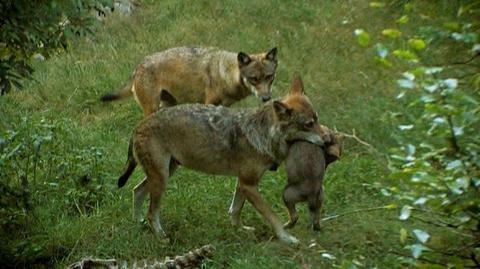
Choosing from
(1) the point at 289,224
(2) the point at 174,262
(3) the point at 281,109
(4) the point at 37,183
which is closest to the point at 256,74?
(4) the point at 37,183

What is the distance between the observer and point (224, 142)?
8.52 meters

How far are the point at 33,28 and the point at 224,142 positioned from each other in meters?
2.10

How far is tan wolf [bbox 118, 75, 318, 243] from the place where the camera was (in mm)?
8281

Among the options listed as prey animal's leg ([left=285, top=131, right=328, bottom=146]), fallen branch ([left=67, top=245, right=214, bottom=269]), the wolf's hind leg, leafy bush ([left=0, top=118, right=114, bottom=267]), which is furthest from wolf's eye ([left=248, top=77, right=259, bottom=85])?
fallen branch ([left=67, top=245, right=214, bottom=269])

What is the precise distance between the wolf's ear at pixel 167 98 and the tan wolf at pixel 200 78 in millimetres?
80

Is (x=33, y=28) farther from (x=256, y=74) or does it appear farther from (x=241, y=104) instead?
(x=241, y=104)

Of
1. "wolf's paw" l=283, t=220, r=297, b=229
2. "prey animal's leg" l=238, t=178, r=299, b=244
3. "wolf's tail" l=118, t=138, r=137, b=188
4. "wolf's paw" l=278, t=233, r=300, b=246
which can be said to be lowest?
"wolf's paw" l=283, t=220, r=297, b=229

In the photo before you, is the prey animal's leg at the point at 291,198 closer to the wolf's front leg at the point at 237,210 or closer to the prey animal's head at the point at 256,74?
the wolf's front leg at the point at 237,210

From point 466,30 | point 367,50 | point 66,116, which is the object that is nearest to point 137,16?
point 66,116

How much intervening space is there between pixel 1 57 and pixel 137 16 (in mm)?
8294

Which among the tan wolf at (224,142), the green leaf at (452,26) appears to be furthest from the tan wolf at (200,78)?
the green leaf at (452,26)

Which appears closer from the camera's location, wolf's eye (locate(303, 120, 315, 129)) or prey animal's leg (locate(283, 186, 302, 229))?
prey animal's leg (locate(283, 186, 302, 229))

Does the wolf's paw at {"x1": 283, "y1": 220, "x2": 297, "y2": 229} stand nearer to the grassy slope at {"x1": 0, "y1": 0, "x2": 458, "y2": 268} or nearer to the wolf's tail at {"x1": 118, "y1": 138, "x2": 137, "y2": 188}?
the grassy slope at {"x1": 0, "y1": 0, "x2": 458, "y2": 268}

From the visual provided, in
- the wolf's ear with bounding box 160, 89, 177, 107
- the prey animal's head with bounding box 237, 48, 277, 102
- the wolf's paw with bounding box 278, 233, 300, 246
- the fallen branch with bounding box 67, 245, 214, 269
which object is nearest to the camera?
the fallen branch with bounding box 67, 245, 214, 269
